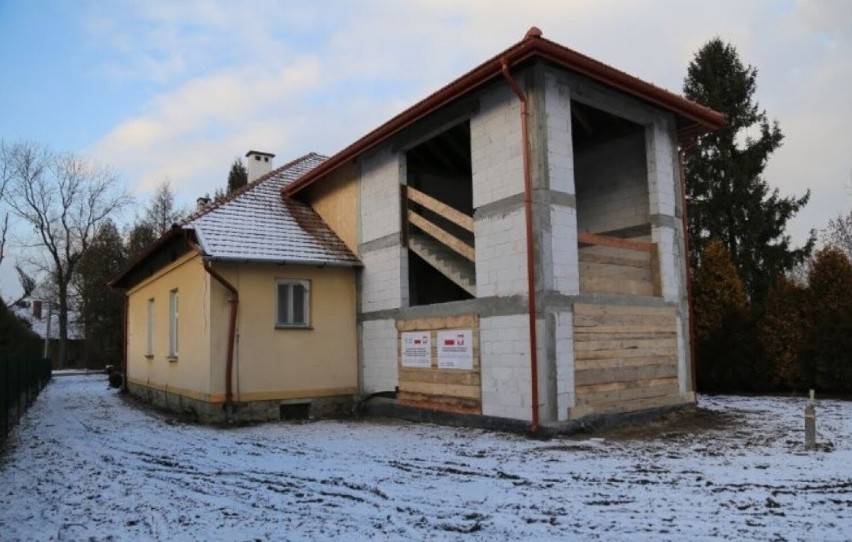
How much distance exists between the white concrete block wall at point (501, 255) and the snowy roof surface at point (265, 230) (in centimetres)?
394

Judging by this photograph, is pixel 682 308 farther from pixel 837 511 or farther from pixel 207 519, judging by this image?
pixel 207 519

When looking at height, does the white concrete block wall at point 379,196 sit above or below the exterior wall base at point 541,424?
above

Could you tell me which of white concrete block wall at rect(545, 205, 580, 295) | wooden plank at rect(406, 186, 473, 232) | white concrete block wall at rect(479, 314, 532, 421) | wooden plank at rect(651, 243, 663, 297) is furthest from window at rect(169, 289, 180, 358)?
wooden plank at rect(651, 243, 663, 297)

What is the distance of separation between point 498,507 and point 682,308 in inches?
286

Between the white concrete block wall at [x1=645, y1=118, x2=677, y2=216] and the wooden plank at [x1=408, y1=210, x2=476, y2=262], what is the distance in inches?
134

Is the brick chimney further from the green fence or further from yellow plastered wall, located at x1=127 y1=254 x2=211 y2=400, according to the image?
the green fence

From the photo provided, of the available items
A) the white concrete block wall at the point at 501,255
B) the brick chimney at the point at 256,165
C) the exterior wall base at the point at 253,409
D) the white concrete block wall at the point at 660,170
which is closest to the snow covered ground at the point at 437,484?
the exterior wall base at the point at 253,409

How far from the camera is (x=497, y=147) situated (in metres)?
10.3

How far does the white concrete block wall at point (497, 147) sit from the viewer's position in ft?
32.5

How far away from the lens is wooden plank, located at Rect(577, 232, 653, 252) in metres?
10.2

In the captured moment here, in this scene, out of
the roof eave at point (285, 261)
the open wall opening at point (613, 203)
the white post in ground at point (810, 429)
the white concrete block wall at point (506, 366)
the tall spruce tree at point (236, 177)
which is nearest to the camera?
the white post in ground at point (810, 429)

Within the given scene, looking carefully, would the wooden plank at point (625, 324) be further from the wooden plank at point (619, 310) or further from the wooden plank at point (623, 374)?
the wooden plank at point (623, 374)

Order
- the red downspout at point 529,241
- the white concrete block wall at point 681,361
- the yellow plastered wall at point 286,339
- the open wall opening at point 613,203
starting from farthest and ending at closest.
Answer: the yellow plastered wall at point 286,339
the white concrete block wall at point 681,361
the open wall opening at point 613,203
the red downspout at point 529,241

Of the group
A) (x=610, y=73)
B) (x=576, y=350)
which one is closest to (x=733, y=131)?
(x=610, y=73)
